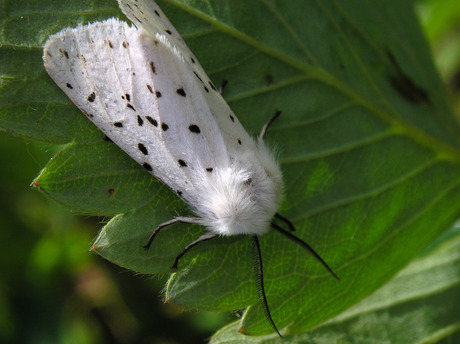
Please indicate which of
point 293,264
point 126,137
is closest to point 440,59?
point 293,264

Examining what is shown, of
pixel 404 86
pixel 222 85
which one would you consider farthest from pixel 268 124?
pixel 404 86

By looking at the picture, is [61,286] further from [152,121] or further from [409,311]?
[409,311]

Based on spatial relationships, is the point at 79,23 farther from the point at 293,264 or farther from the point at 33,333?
the point at 33,333

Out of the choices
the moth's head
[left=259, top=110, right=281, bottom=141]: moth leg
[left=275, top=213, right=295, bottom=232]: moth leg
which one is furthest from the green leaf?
[left=259, top=110, right=281, bottom=141]: moth leg

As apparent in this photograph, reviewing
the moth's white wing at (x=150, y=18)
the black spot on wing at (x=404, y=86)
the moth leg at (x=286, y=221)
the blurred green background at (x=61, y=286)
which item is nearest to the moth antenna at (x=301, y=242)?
the moth leg at (x=286, y=221)

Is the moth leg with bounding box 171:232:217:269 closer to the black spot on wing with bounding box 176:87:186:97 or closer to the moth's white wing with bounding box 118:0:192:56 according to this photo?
the black spot on wing with bounding box 176:87:186:97

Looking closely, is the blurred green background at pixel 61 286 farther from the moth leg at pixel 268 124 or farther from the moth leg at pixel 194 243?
the moth leg at pixel 268 124
